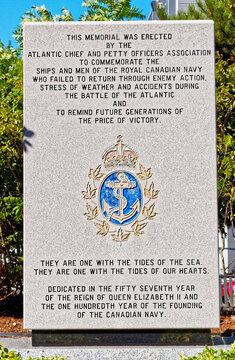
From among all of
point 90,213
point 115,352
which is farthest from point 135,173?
point 115,352

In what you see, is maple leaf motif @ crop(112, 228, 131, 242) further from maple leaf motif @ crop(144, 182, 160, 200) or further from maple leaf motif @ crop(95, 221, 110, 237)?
maple leaf motif @ crop(144, 182, 160, 200)

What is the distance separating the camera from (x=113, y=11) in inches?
460

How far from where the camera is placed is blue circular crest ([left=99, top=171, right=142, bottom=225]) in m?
5.42

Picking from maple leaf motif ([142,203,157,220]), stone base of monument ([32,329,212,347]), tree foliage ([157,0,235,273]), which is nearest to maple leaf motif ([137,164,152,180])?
maple leaf motif ([142,203,157,220])

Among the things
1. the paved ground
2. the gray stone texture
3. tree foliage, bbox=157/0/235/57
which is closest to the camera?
the paved ground

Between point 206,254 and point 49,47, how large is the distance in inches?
118

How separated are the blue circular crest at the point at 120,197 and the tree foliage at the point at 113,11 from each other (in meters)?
7.07

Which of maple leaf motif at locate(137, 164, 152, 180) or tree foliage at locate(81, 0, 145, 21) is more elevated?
tree foliage at locate(81, 0, 145, 21)

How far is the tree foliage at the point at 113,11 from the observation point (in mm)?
11664

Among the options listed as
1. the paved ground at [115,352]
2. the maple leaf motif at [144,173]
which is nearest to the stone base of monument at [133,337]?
the paved ground at [115,352]

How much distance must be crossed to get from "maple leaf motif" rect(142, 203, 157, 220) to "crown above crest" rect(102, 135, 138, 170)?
503mm

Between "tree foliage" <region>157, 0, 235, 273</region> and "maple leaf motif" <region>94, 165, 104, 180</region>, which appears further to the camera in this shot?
"tree foliage" <region>157, 0, 235, 273</region>

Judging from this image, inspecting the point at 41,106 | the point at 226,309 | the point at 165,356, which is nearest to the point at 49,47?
the point at 41,106

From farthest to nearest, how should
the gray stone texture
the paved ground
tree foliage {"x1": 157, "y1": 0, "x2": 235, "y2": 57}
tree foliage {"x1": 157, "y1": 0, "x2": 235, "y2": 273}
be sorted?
tree foliage {"x1": 157, "y1": 0, "x2": 235, "y2": 57}
tree foliage {"x1": 157, "y1": 0, "x2": 235, "y2": 273}
the gray stone texture
the paved ground
